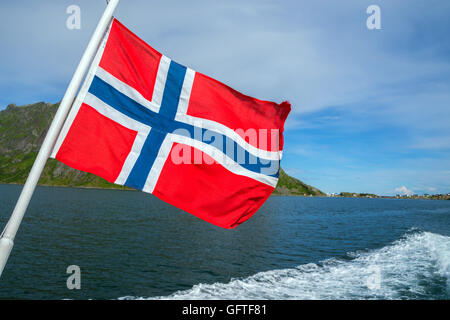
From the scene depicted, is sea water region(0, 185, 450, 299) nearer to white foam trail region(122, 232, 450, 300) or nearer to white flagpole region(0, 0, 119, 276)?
white foam trail region(122, 232, 450, 300)

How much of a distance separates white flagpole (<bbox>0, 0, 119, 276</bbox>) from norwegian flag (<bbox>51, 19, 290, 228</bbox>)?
905 millimetres

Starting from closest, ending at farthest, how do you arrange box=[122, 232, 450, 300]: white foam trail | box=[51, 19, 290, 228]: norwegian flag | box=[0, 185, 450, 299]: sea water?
box=[51, 19, 290, 228]: norwegian flag
box=[122, 232, 450, 300]: white foam trail
box=[0, 185, 450, 299]: sea water

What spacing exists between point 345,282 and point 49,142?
76.5 feet

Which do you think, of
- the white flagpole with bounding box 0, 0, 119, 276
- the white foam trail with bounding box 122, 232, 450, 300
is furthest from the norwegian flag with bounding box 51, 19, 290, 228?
the white foam trail with bounding box 122, 232, 450, 300

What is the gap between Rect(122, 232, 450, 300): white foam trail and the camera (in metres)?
19.0

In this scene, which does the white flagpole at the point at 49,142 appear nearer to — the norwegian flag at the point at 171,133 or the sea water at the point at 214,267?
the norwegian flag at the point at 171,133

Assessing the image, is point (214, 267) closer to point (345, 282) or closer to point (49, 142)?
point (345, 282)

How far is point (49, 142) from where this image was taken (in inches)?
165

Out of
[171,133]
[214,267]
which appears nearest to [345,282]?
[214,267]

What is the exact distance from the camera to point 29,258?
2716 centimetres

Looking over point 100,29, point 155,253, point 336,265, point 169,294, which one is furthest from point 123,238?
point 100,29

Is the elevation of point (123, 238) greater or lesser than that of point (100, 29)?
lesser

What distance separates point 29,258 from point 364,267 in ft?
101
